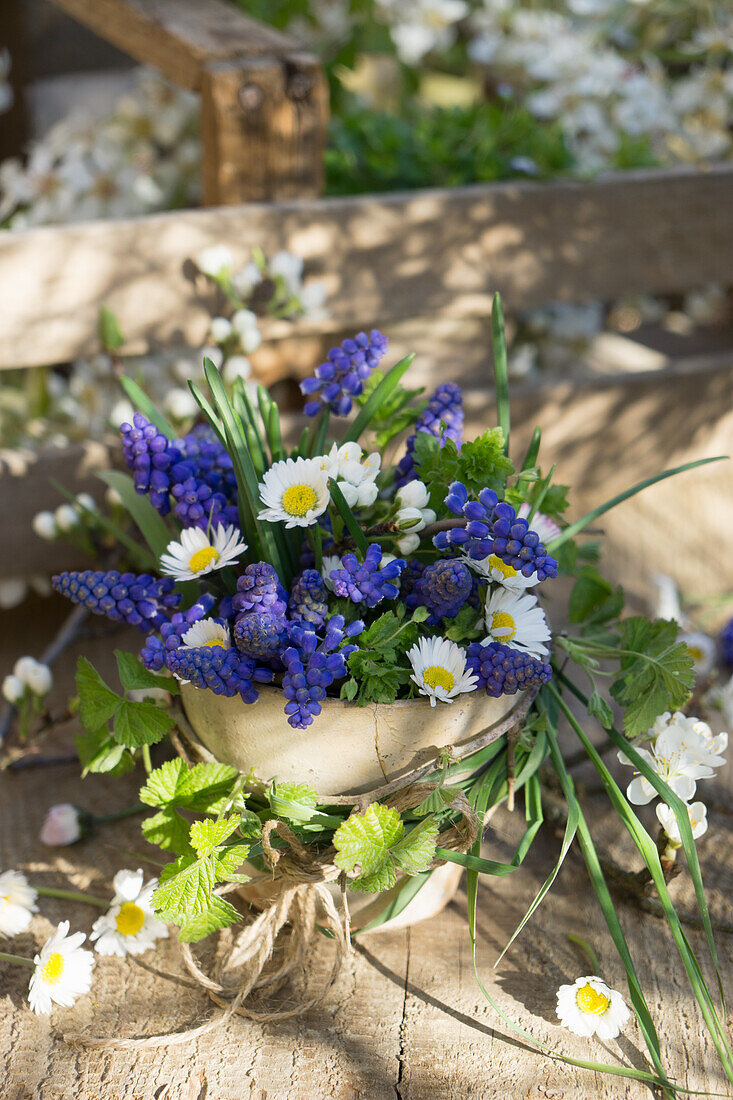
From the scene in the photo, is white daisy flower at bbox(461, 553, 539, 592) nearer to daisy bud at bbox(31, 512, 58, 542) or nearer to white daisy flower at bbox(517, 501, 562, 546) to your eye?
white daisy flower at bbox(517, 501, 562, 546)

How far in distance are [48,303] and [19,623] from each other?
545 millimetres

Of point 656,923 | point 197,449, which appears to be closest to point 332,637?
point 197,449

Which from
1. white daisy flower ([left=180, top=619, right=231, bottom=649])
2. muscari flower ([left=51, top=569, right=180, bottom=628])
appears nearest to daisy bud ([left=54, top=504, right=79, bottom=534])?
muscari flower ([left=51, top=569, right=180, bottom=628])

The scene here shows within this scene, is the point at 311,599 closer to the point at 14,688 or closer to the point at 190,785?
the point at 190,785

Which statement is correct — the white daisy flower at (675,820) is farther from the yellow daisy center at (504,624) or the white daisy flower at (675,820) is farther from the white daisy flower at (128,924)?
the white daisy flower at (128,924)

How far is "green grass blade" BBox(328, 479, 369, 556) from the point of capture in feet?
2.77

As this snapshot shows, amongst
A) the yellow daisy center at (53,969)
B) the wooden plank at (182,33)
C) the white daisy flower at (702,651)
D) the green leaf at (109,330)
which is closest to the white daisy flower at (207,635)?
the yellow daisy center at (53,969)

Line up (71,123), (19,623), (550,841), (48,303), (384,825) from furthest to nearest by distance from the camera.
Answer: (71,123) → (19,623) → (48,303) → (550,841) → (384,825)

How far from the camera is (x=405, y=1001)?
91 centimetres

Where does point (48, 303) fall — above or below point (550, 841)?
above

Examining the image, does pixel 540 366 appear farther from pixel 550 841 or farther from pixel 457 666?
pixel 457 666

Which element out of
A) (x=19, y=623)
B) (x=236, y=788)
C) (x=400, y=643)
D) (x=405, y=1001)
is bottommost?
(x=19, y=623)

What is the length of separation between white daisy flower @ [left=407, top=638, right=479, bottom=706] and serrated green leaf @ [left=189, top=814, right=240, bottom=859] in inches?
7.9

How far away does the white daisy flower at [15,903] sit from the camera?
924 mm
